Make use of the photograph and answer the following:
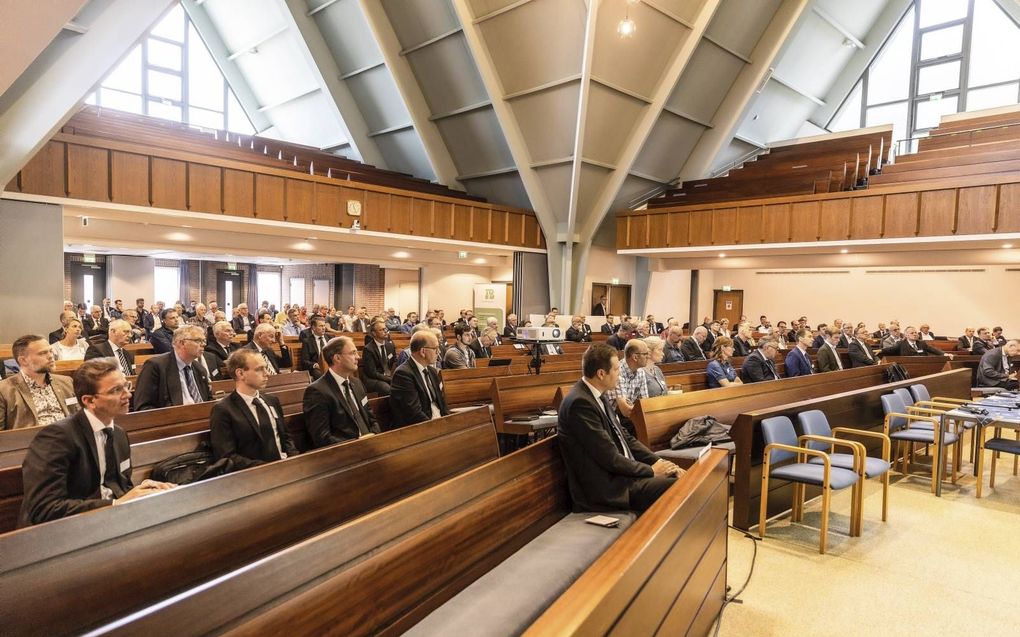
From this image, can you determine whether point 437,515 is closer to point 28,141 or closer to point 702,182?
point 28,141

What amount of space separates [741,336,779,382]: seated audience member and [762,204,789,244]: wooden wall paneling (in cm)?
620

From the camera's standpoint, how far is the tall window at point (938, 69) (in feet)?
48.2

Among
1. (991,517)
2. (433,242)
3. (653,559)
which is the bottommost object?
(991,517)

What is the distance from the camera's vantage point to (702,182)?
1370 centimetres

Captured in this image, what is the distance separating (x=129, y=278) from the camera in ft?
51.7

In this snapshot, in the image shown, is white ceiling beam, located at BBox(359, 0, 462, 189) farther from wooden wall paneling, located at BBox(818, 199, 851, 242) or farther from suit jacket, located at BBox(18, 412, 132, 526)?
suit jacket, located at BBox(18, 412, 132, 526)

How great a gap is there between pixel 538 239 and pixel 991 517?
10435 mm

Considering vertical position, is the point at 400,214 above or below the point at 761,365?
above

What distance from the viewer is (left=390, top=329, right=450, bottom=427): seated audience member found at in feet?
13.1

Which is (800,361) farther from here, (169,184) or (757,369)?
(169,184)

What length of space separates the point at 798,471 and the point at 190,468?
10.7ft

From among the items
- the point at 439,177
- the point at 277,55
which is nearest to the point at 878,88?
the point at 439,177

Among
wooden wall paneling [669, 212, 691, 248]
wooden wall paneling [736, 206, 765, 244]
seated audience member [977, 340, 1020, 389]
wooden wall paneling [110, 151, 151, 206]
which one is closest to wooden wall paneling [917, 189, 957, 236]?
seated audience member [977, 340, 1020, 389]

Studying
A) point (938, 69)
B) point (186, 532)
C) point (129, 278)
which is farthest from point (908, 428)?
point (129, 278)
